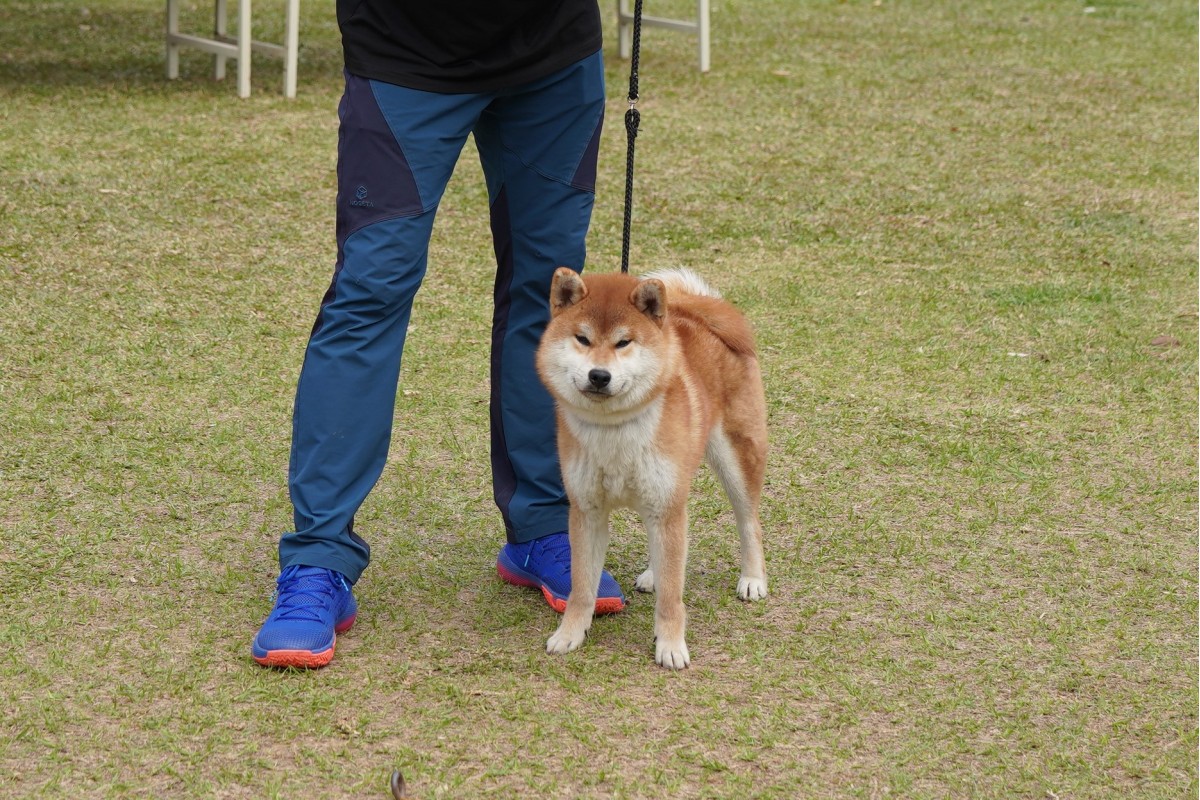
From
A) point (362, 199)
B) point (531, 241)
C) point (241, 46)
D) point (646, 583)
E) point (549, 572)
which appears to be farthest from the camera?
point (241, 46)

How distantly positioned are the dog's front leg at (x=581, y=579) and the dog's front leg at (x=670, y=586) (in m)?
0.13

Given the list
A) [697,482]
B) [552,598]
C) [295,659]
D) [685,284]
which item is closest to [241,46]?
[697,482]

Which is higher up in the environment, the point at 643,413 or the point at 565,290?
the point at 565,290

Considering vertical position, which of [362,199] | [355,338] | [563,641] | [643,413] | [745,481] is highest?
[362,199]

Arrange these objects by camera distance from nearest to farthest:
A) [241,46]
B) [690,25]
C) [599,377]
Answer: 1. [599,377]
2. [241,46]
3. [690,25]

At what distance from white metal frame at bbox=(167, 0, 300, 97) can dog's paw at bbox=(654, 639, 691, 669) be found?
581cm

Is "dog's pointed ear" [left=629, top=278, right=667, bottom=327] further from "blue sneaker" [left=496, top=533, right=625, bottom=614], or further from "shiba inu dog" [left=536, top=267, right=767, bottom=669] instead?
"blue sneaker" [left=496, top=533, right=625, bottom=614]

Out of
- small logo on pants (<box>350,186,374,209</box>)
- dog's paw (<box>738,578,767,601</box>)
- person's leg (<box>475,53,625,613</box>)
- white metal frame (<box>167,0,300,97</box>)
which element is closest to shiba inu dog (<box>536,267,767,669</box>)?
dog's paw (<box>738,578,767,601</box>)

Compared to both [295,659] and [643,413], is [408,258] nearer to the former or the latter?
[643,413]

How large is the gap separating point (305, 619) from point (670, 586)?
2.57 feet

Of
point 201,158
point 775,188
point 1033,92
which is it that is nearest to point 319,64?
point 201,158

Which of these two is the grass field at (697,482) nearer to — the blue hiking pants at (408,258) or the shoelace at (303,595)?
the shoelace at (303,595)

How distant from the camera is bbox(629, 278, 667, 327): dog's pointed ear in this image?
2865 millimetres

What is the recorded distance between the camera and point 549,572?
3285 millimetres
